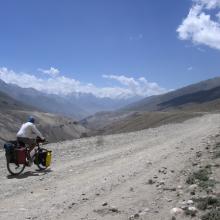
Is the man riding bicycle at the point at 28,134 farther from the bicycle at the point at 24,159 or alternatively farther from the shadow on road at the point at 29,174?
the shadow on road at the point at 29,174

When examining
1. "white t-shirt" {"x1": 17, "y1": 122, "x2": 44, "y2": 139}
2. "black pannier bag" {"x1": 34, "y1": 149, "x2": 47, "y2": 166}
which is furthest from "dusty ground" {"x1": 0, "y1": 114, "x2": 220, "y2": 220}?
"white t-shirt" {"x1": 17, "y1": 122, "x2": 44, "y2": 139}

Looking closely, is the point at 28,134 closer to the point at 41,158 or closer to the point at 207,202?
the point at 41,158

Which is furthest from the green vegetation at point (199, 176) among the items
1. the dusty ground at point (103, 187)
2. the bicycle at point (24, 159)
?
the bicycle at point (24, 159)

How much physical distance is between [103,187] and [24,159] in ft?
18.3

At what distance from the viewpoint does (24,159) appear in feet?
55.7

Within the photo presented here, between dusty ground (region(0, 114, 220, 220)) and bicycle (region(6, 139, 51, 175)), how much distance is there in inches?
12.2

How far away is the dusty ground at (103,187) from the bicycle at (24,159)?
1.02 ft

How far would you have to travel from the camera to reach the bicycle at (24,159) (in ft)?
55.1

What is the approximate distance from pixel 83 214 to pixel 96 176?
4768mm

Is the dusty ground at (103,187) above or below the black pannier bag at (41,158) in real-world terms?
below

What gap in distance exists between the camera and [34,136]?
691 inches

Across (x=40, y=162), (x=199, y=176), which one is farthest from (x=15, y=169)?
(x=199, y=176)

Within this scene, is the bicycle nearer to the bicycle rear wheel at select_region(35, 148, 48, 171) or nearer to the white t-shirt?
the bicycle rear wheel at select_region(35, 148, 48, 171)

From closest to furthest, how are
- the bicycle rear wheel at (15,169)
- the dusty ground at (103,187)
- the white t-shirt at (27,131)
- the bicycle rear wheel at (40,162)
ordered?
the dusty ground at (103,187) → the bicycle rear wheel at (15,169) → the white t-shirt at (27,131) → the bicycle rear wheel at (40,162)
